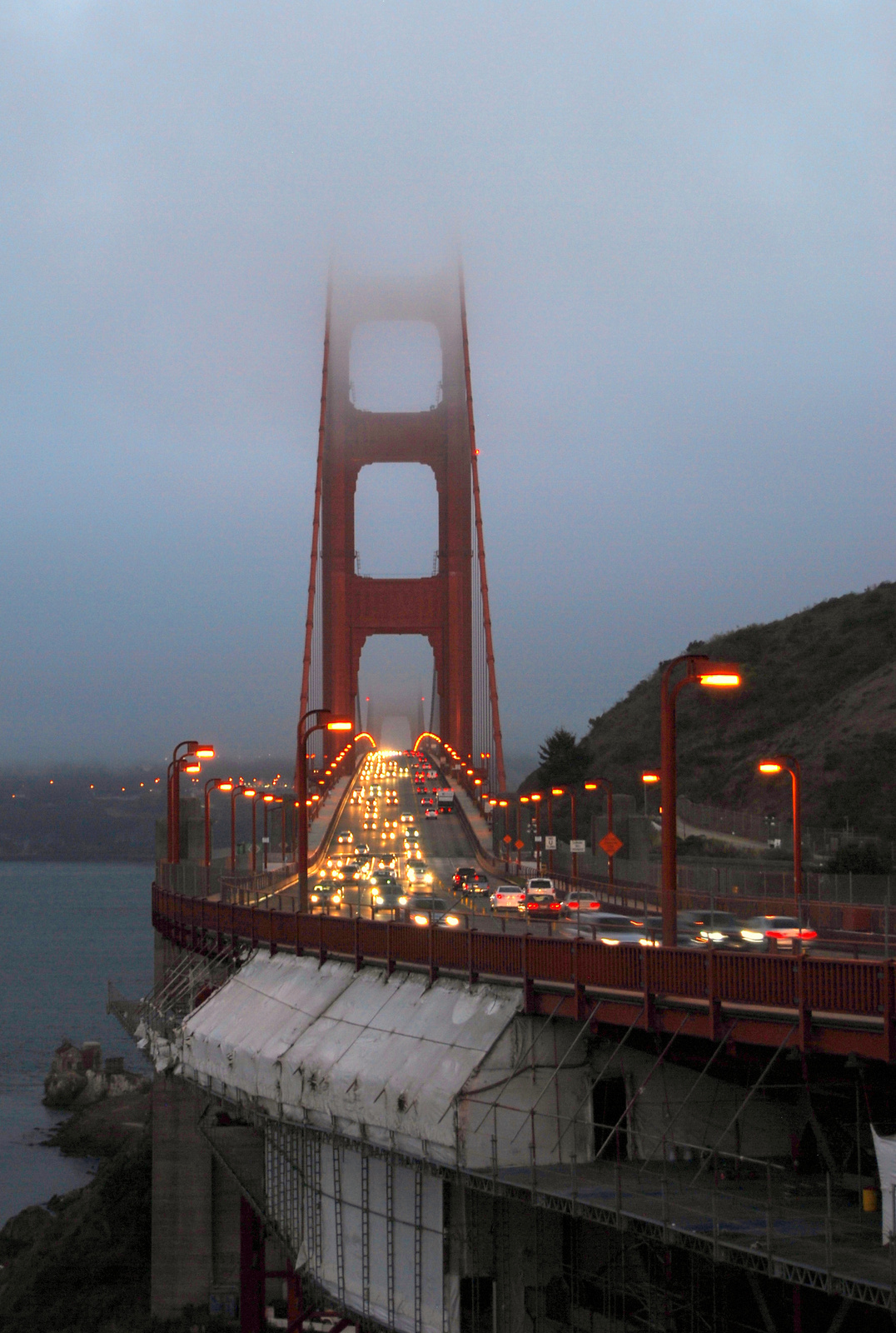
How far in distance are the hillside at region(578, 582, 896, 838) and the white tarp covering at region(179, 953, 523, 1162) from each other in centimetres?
3628

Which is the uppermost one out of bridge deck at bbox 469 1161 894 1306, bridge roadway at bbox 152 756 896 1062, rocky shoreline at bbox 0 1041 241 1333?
bridge roadway at bbox 152 756 896 1062

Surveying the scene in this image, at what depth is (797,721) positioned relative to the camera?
293ft

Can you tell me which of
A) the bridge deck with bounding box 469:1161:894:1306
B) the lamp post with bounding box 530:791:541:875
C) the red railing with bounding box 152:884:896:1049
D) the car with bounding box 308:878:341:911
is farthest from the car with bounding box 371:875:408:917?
the lamp post with bounding box 530:791:541:875

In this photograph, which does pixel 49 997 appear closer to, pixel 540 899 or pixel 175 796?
pixel 175 796

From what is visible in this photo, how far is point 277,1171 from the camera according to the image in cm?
2192

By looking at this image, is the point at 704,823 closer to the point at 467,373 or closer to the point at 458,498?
the point at 458,498

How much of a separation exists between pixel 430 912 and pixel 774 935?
586 centimetres

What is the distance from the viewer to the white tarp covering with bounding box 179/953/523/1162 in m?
17.0

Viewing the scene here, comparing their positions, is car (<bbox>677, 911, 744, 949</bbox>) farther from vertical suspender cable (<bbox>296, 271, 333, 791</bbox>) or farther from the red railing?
vertical suspender cable (<bbox>296, 271, 333, 791</bbox>)

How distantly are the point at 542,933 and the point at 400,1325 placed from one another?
17.2 feet

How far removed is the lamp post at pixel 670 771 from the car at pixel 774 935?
0.99m

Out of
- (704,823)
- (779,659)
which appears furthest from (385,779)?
(704,823)

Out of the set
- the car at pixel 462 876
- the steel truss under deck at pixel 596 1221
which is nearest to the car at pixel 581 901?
the car at pixel 462 876

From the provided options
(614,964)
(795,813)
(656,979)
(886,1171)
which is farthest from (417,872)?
(886,1171)
